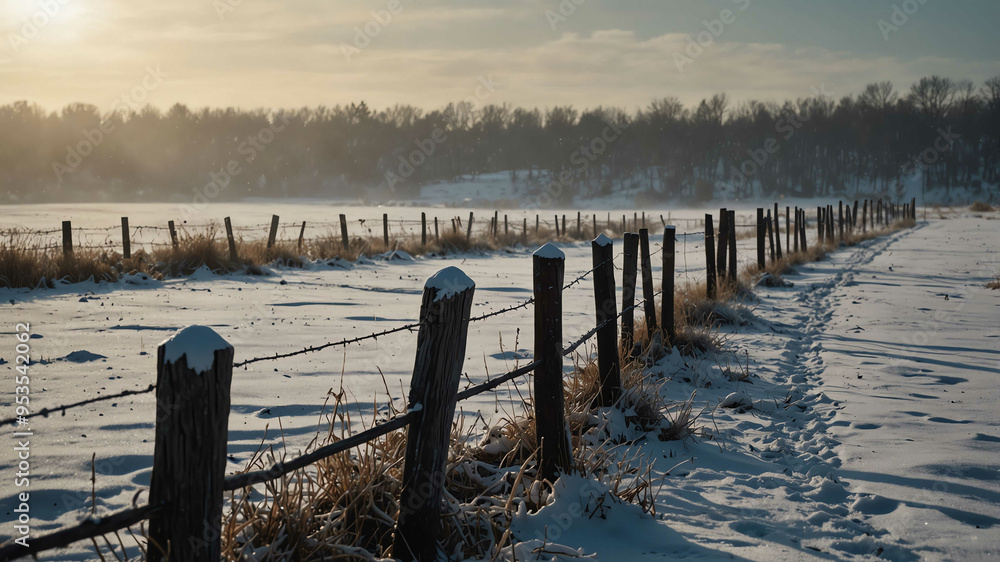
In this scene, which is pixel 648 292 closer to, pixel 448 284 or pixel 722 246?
pixel 448 284

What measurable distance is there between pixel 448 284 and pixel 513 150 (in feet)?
307

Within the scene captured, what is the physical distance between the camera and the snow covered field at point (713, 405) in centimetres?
299

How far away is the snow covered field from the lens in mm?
2988

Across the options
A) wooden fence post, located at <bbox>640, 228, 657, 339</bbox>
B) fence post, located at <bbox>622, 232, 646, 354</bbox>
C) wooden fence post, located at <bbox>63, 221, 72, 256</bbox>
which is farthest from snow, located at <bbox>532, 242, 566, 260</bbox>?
wooden fence post, located at <bbox>63, 221, 72, 256</bbox>

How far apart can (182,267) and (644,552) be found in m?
11.7

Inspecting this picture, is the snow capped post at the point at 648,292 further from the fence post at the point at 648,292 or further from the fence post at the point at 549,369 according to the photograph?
the fence post at the point at 549,369

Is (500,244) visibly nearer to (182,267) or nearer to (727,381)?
(182,267)

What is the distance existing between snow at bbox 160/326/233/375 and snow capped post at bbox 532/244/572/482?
182cm

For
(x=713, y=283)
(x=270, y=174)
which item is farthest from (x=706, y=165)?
(x=713, y=283)

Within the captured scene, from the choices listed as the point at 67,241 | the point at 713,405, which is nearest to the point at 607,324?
the point at 713,405

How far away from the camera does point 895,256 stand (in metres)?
17.0

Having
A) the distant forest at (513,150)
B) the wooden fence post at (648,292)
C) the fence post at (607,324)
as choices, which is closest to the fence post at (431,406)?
the fence post at (607,324)

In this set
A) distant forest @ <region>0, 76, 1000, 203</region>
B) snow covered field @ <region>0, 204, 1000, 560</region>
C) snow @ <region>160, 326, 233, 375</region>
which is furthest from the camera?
distant forest @ <region>0, 76, 1000, 203</region>

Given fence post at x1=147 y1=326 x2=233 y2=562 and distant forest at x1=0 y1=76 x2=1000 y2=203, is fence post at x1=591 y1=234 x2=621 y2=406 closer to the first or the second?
fence post at x1=147 y1=326 x2=233 y2=562
